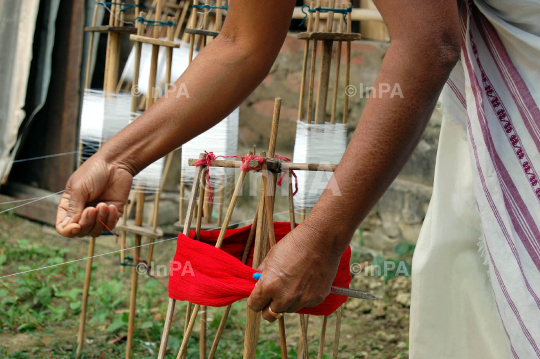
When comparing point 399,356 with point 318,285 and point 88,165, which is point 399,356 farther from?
point 88,165

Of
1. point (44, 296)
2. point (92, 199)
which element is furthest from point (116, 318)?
point (92, 199)

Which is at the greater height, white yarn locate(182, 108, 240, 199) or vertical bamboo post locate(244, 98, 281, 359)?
white yarn locate(182, 108, 240, 199)

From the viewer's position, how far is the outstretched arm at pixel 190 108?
1243mm

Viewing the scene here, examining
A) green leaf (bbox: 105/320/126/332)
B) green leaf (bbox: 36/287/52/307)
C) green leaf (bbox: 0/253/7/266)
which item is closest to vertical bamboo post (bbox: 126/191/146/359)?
green leaf (bbox: 105/320/126/332)

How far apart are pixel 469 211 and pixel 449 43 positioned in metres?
0.63

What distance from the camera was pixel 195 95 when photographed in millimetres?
1285

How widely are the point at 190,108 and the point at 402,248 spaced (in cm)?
234

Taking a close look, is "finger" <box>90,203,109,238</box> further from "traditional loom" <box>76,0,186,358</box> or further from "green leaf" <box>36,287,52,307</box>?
"green leaf" <box>36,287,52,307</box>

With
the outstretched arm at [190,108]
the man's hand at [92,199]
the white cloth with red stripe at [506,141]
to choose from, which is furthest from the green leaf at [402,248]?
the man's hand at [92,199]

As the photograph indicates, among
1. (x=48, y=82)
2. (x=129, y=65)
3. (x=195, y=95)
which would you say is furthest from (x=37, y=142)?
(x=195, y=95)

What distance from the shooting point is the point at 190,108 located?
4.19 ft

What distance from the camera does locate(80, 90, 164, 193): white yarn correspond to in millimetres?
2178

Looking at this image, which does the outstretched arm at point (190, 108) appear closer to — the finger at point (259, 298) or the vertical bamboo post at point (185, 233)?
the vertical bamboo post at point (185, 233)

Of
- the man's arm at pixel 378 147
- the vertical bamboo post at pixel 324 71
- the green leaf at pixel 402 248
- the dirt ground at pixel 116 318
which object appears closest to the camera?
the man's arm at pixel 378 147
